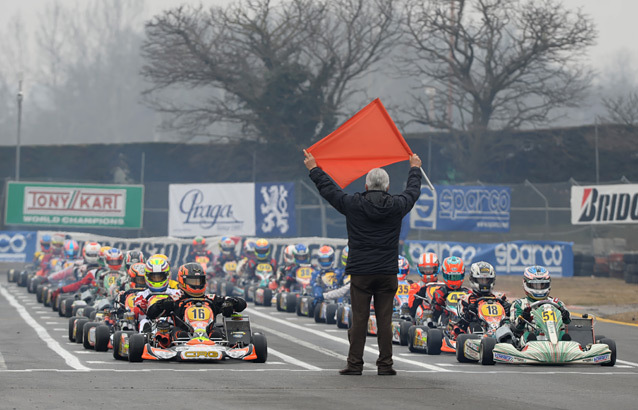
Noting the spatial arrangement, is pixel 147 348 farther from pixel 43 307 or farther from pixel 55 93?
pixel 55 93

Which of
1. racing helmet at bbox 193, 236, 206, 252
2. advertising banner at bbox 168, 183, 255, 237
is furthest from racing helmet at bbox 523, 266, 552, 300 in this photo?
advertising banner at bbox 168, 183, 255, 237

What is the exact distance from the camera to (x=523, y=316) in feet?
46.7

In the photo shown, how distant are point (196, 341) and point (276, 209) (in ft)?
89.3

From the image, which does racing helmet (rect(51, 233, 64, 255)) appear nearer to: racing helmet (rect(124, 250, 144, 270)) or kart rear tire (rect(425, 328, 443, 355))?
racing helmet (rect(124, 250, 144, 270))

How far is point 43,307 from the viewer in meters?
26.6

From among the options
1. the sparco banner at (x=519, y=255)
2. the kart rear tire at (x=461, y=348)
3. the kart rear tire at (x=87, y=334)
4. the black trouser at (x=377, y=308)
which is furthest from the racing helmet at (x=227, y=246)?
the black trouser at (x=377, y=308)

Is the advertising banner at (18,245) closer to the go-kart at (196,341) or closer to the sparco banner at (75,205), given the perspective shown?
the sparco banner at (75,205)

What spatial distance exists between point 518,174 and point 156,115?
2868 inches

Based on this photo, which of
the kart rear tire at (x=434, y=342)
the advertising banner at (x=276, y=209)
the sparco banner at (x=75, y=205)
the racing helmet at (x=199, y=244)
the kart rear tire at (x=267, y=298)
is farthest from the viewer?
the sparco banner at (x=75, y=205)

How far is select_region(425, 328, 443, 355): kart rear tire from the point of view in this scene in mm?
15750

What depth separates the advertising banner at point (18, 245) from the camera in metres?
40.6

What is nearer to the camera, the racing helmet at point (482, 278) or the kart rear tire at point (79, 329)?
the racing helmet at point (482, 278)

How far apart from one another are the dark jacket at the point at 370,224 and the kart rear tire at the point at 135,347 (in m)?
3.11

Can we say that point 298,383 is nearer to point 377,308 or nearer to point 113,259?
point 377,308
